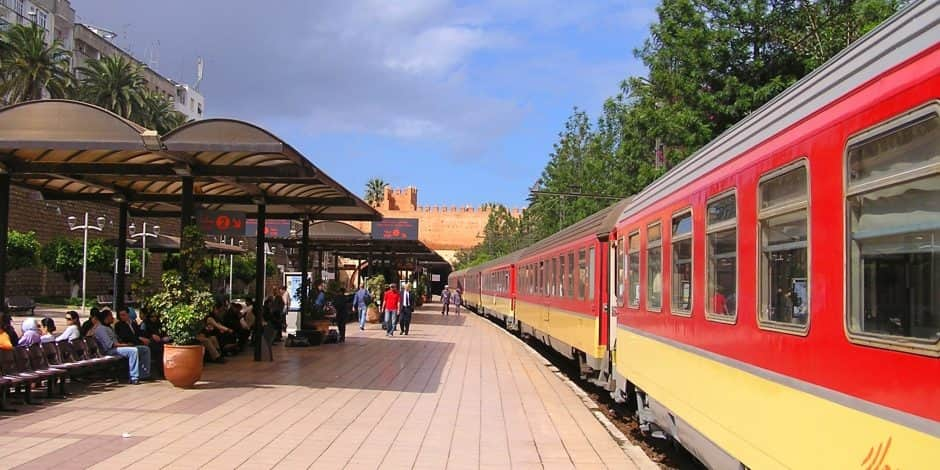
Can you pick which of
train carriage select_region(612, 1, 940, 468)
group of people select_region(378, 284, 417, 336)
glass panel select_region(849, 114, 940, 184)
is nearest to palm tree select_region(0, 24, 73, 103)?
group of people select_region(378, 284, 417, 336)

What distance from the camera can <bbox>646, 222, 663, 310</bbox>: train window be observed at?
870cm

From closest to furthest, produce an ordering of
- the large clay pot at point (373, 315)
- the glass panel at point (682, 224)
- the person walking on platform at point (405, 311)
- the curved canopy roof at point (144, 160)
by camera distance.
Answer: the glass panel at point (682, 224)
the curved canopy roof at point (144, 160)
the person walking on platform at point (405, 311)
the large clay pot at point (373, 315)

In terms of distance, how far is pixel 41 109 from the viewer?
A: 12.2 metres

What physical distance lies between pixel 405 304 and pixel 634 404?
52.3 ft

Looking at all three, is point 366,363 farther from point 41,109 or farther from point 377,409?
point 41,109

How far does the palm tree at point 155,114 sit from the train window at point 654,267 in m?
52.4

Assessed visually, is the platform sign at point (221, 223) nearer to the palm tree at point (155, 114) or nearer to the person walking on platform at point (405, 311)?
the person walking on platform at point (405, 311)

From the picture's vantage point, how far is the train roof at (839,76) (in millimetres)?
3654

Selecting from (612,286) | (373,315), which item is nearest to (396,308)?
(373,315)

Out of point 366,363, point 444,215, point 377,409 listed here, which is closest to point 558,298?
point 366,363

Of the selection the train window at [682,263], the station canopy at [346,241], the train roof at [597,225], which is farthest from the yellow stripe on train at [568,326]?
the station canopy at [346,241]

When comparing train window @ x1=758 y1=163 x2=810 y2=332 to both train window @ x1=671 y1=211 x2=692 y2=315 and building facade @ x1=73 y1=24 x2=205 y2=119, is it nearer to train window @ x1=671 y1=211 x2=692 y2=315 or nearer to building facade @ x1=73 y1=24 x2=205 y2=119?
train window @ x1=671 y1=211 x2=692 y2=315

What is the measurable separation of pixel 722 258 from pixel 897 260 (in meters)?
2.74

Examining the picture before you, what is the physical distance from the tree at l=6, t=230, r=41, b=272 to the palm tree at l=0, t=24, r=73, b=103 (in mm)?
12811
